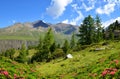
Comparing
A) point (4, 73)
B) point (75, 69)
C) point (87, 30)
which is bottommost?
point (75, 69)

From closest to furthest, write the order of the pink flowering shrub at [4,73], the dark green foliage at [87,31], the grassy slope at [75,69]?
the pink flowering shrub at [4,73] < the grassy slope at [75,69] < the dark green foliage at [87,31]

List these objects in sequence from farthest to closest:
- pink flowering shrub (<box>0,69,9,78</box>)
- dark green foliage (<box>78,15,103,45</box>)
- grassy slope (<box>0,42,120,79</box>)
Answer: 1. dark green foliage (<box>78,15,103,45</box>)
2. grassy slope (<box>0,42,120,79</box>)
3. pink flowering shrub (<box>0,69,9,78</box>)

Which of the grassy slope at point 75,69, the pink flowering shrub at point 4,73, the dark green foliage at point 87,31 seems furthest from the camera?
→ the dark green foliage at point 87,31

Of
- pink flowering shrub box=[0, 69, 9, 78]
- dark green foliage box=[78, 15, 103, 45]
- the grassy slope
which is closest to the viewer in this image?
pink flowering shrub box=[0, 69, 9, 78]

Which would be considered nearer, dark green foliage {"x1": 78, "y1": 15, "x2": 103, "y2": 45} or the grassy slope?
the grassy slope

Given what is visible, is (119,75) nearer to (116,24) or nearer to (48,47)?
(48,47)

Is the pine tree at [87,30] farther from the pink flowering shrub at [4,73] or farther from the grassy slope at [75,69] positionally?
the pink flowering shrub at [4,73]

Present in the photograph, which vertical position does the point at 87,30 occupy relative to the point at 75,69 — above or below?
above

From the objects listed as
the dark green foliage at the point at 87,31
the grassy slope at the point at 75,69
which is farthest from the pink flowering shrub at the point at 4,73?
the dark green foliage at the point at 87,31

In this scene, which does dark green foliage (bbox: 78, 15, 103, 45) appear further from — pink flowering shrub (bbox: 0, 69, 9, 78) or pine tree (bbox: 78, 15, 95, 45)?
pink flowering shrub (bbox: 0, 69, 9, 78)

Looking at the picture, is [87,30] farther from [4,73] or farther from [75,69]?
[4,73]

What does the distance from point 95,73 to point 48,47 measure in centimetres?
7972

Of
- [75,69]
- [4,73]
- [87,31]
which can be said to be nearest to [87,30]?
[87,31]

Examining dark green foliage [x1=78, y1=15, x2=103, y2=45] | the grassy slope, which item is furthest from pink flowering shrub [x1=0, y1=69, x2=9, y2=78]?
dark green foliage [x1=78, y1=15, x2=103, y2=45]
